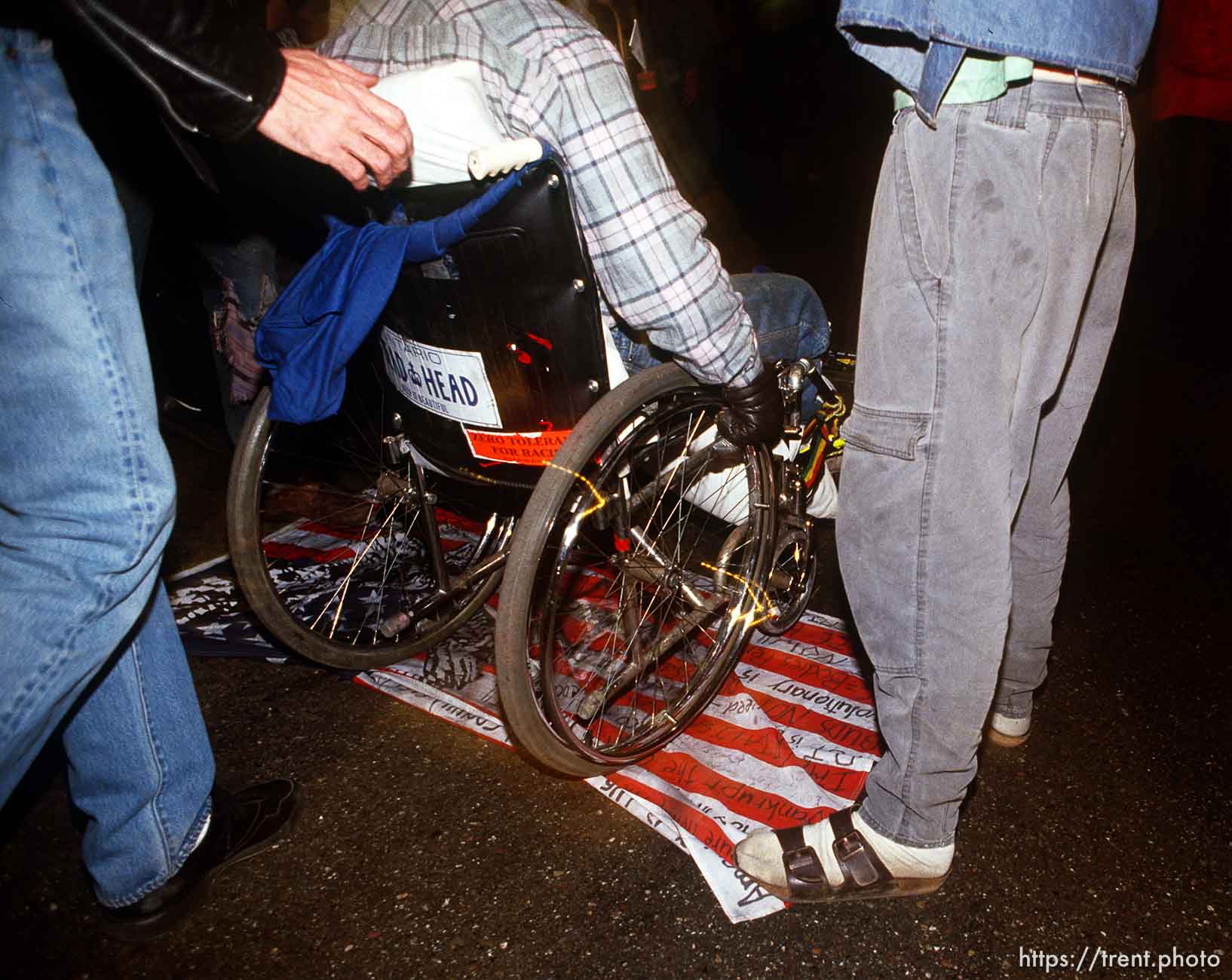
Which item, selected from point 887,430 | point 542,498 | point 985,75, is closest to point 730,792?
point 542,498

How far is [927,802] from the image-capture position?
1.31 meters

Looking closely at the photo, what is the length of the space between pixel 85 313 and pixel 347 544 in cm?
161

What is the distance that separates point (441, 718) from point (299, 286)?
1031 millimetres

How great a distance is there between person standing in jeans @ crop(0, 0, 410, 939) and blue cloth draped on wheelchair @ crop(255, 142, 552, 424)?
17 cm

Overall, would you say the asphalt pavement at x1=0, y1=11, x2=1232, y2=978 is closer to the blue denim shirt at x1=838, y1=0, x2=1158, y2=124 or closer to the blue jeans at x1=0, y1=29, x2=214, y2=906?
the blue jeans at x1=0, y1=29, x2=214, y2=906

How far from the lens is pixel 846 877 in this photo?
1386 millimetres

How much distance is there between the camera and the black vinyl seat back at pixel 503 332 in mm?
1311

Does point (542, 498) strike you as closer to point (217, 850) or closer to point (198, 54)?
point (198, 54)

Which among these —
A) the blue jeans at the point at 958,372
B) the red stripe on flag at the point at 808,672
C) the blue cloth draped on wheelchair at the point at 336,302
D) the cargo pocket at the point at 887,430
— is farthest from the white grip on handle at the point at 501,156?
the red stripe on flag at the point at 808,672

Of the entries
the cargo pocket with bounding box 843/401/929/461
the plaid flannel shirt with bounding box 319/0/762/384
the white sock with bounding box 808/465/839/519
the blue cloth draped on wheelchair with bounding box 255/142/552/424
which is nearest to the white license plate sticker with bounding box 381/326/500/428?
the blue cloth draped on wheelchair with bounding box 255/142/552/424

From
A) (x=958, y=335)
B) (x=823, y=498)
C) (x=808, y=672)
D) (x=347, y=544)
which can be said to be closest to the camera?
(x=958, y=335)

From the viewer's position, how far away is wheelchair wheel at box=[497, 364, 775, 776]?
4.49 feet

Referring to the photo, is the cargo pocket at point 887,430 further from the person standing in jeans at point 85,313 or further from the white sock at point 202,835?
the white sock at point 202,835

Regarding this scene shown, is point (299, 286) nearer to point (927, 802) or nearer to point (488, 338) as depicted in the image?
point (488, 338)
